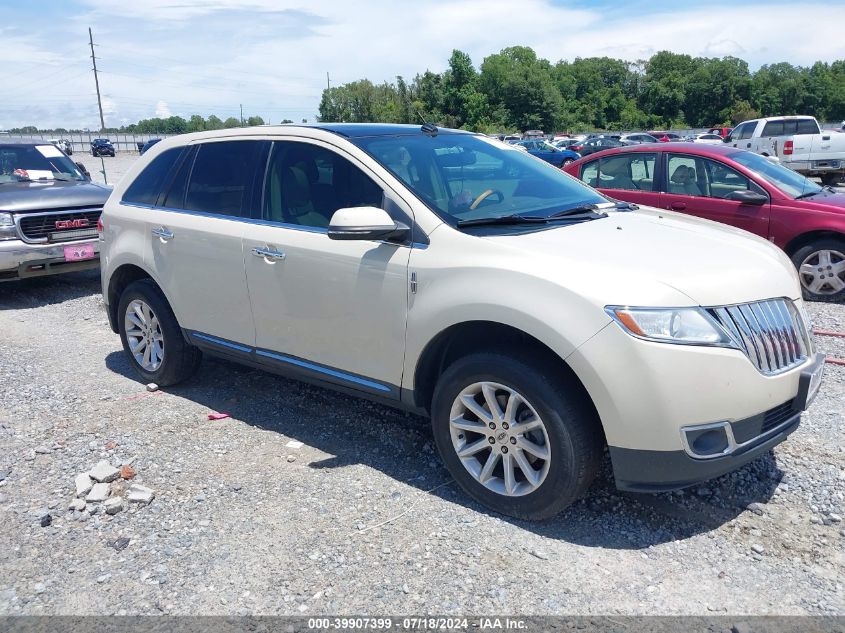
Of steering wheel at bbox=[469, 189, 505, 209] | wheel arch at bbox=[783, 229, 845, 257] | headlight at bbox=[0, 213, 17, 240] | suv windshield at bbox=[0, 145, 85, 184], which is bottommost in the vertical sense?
Answer: wheel arch at bbox=[783, 229, 845, 257]

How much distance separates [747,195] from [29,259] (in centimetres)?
802

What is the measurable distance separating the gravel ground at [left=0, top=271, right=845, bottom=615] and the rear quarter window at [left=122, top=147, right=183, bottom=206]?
1592 millimetres

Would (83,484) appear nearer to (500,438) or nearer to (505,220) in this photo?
(500,438)

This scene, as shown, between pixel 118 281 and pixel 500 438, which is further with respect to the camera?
pixel 118 281

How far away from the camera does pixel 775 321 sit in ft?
10.8

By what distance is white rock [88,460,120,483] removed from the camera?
13.0 ft

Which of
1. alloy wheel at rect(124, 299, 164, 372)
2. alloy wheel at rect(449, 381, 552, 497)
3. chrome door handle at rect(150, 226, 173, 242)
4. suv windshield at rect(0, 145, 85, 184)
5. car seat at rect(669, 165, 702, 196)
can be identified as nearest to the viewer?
alloy wheel at rect(449, 381, 552, 497)

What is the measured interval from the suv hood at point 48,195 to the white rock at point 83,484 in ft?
18.5

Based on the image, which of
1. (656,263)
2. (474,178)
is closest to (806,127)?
(474,178)

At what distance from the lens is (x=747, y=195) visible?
7.66 meters

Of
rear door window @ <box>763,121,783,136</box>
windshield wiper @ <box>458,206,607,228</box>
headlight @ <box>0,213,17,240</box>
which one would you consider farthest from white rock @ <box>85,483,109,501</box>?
rear door window @ <box>763,121,783,136</box>

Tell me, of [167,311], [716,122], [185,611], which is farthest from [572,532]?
[716,122]

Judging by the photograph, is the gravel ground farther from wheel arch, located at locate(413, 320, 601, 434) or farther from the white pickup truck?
the white pickup truck

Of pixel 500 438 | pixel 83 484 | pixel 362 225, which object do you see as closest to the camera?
pixel 500 438
